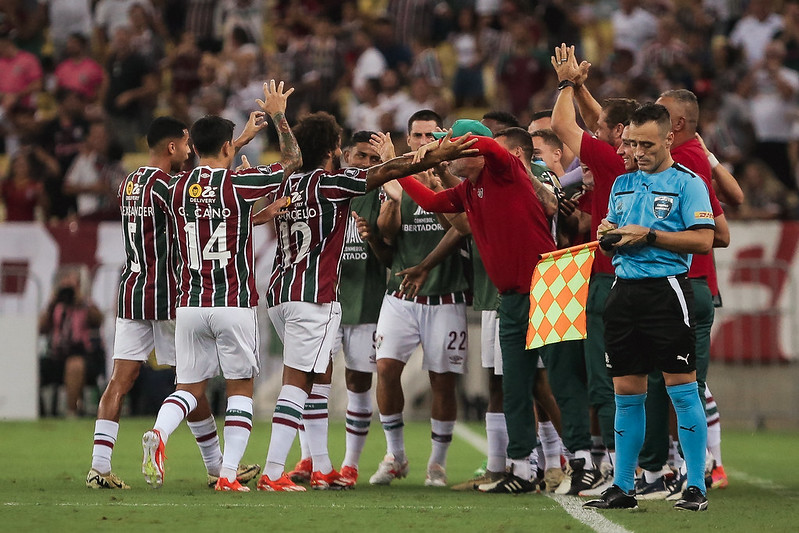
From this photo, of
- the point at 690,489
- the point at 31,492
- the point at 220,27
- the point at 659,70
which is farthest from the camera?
the point at 220,27

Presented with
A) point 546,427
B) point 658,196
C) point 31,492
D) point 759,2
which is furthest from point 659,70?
point 31,492

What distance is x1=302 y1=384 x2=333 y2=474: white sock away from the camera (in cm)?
864

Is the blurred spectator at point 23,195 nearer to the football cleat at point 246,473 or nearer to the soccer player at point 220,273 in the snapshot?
the football cleat at point 246,473

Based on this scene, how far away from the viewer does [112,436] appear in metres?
8.31

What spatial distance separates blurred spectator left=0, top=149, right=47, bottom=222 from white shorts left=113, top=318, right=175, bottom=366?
8473 mm

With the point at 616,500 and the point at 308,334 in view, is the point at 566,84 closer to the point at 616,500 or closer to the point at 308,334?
the point at 308,334

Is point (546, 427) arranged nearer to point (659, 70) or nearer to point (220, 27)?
point (659, 70)

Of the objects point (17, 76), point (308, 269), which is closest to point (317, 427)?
point (308, 269)

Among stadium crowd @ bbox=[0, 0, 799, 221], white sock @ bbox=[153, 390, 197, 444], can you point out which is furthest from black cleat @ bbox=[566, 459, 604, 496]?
stadium crowd @ bbox=[0, 0, 799, 221]

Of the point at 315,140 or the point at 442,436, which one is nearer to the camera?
the point at 315,140

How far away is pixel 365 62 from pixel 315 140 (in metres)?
10.5

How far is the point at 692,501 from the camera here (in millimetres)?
7070

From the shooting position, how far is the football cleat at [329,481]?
8.59 metres

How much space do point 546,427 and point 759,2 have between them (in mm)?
11283
